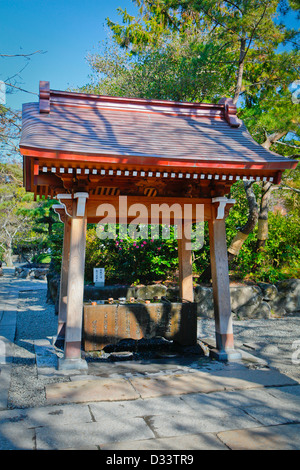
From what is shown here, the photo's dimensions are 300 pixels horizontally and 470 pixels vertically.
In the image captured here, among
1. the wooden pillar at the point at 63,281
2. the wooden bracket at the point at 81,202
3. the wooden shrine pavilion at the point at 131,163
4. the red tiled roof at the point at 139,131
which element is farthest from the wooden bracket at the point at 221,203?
the wooden pillar at the point at 63,281

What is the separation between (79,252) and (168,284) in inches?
193

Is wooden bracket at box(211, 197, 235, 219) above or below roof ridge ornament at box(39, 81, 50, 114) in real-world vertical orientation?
below

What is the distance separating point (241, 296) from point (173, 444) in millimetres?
6419

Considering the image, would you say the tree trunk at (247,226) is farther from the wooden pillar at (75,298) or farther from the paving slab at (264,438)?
the paving slab at (264,438)

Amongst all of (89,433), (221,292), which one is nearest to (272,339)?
(221,292)

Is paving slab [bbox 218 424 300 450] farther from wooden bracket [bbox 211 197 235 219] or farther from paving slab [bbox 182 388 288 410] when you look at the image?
wooden bracket [bbox 211 197 235 219]

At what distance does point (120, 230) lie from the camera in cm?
1017

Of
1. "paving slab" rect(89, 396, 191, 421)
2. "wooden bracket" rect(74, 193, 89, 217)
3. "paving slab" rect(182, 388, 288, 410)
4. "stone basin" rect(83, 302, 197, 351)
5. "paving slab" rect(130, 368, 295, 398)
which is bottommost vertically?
"paving slab" rect(182, 388, 288, 410)

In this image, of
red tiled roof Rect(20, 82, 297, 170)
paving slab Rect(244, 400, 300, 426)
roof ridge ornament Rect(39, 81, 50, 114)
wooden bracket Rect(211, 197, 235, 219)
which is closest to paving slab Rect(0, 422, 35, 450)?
paving slab Rect(244, 400, 300, 426)

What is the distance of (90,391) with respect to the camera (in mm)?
4047

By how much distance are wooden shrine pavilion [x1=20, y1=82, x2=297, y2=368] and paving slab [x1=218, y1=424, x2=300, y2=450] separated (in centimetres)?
207

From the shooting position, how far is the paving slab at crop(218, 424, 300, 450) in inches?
115

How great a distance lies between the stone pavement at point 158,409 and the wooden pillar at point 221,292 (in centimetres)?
29

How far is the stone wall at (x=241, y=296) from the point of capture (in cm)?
878
